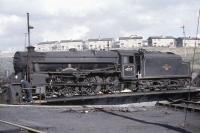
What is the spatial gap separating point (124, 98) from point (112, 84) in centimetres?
227

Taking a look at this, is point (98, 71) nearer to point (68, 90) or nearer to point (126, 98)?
point (68, 90)

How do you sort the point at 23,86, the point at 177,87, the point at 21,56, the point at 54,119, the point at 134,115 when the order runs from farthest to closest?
the point at 177,87
the point at 21,56
the point at 23,86
the point at 134,115
the point at 54,119

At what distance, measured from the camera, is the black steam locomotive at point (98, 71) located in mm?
27000

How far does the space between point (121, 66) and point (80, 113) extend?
522 inches

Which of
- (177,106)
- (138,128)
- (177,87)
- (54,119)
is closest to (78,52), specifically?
(177,87)

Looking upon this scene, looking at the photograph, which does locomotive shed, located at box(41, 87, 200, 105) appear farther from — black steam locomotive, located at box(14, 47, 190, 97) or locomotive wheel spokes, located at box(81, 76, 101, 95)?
locomotive wheel spokes, located at box(81, 76, 101, 95)

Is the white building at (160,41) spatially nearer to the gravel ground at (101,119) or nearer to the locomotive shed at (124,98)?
the locomotive shed at (124,98)

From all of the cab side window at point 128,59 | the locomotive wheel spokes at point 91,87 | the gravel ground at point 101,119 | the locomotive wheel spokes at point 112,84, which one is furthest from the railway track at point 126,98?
the gravel ground at point 101,119

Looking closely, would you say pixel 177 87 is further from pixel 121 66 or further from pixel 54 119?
pixel 54 119

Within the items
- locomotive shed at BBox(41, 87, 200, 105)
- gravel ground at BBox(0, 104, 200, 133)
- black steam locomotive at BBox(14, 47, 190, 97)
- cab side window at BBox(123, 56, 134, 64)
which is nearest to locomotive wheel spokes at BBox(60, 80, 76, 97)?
black steam locomotive at BBox(14, 47, 190, 97)

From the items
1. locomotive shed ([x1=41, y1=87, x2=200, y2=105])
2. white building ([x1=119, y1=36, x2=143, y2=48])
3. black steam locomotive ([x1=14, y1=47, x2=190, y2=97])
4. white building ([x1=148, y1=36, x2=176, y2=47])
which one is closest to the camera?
locomotive shed ([x1=41, y1=87, x2=200, y2=105])

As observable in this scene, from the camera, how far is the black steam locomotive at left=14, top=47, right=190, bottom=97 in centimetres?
2700

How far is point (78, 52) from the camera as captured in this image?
30.0 meters

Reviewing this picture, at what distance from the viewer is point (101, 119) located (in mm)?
15430
